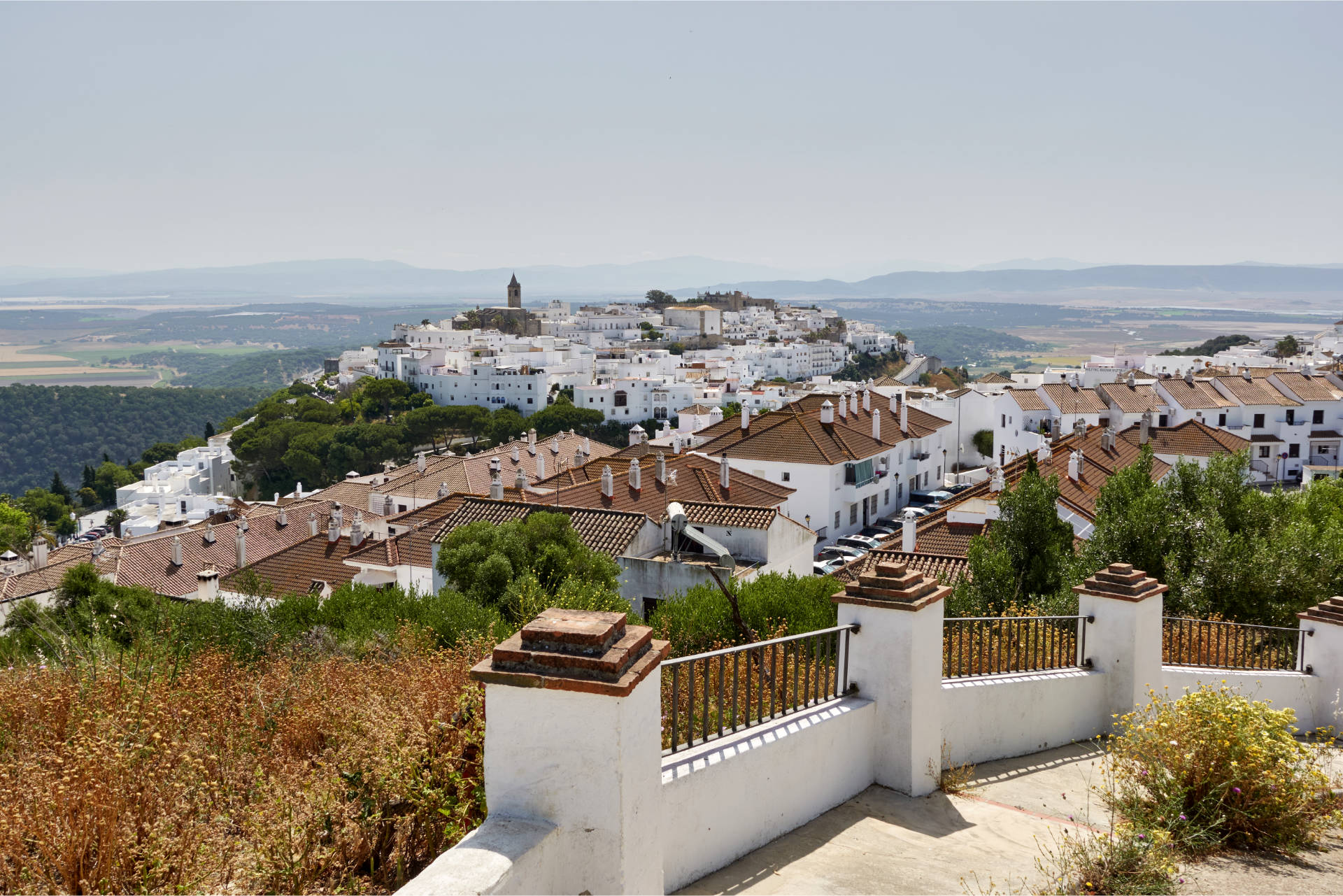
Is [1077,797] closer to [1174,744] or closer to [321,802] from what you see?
[1174,744]

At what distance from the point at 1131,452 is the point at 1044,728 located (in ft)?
111

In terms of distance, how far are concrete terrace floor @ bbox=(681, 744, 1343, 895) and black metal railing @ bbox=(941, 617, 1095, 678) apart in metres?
1.13

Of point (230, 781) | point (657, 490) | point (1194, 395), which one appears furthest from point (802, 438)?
point (230, 781)

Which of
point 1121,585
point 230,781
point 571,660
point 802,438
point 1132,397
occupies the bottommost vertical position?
point 802,438

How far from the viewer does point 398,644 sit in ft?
28.7

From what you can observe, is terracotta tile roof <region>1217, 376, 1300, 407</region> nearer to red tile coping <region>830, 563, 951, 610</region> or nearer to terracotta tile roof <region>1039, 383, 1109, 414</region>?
terracotta tile roof <region>1039, 383, 1109, 414</region>

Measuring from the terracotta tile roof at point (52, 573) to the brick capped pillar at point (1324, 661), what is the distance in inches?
1073

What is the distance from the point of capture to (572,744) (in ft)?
12.6

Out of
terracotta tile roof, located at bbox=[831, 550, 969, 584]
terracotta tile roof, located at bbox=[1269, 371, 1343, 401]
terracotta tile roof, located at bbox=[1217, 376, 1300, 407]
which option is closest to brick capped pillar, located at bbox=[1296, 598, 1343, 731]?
terracotta tile roof, located at bbox=[831, 550, 969, 584]

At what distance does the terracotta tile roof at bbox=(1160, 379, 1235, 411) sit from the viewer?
196 feet

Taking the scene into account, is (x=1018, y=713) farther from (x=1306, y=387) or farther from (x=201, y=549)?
(x=1306, y=387)

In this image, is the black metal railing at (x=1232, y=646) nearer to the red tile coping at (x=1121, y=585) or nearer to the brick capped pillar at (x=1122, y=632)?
the brick capped pillar at (x=1122, y=632)

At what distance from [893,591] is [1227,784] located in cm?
223

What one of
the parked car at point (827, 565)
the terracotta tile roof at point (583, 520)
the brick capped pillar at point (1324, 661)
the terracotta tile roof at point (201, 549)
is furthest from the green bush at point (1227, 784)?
the terracotta tile roof at point (201, 549)
